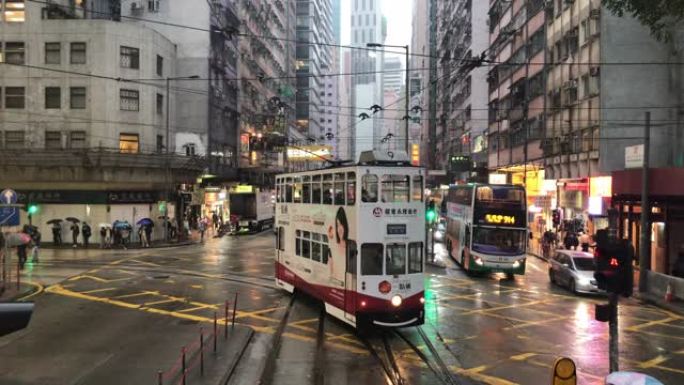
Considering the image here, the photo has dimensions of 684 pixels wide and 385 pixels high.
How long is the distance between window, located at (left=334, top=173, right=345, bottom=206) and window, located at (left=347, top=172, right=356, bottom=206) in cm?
32

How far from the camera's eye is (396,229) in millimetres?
14773

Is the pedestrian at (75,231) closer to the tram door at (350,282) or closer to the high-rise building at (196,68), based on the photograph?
the high-rise building at (196,68)

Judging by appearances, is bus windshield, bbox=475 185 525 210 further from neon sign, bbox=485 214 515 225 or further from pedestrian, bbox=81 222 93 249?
pedestrian, bbox=81 222 93 249

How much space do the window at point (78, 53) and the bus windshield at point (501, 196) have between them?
1217 inches

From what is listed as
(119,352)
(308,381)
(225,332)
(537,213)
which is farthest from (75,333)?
(537,213)

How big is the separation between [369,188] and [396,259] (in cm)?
184

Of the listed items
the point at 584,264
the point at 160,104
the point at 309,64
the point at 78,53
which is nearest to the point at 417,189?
the point at 584,264

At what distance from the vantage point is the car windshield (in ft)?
76.5

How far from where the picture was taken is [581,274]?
22.9 m

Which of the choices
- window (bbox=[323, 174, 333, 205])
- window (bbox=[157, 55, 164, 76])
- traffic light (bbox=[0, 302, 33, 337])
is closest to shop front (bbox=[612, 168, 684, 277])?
window (bbox=[323, 174, 333, 205])

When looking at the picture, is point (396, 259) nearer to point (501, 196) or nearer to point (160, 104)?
point (501, 196)

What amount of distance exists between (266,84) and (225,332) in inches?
2815

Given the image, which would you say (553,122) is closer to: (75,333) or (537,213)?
(537,213)

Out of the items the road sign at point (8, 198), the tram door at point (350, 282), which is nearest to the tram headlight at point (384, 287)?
the tram door at point (350, 282)
